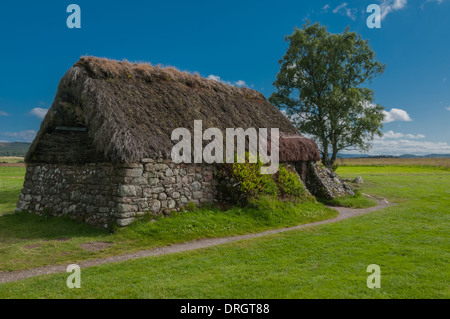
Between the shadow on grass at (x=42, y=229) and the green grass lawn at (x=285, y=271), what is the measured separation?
207cm

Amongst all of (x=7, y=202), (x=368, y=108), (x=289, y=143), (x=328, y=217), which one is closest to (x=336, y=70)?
(x=368, y=108)

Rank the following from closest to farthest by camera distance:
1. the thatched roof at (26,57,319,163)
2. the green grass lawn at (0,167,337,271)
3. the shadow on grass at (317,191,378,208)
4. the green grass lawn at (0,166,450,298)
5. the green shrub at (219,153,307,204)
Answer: the green grass lawn at (0,166,450,298) < the green grass lawn at (0,167,337,271) < the thatched roof at (26,57,319,163) < the green shrub at (219,153,307,204) < the shadow on grass at (317,191,378,208)

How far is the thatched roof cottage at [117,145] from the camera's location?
10594mm

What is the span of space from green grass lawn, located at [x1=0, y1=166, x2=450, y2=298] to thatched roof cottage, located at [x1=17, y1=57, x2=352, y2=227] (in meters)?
1.71

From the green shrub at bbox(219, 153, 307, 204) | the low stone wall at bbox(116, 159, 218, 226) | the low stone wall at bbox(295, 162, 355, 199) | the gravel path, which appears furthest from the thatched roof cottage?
the low stone wall at bbox(295, 162, 355, 199)

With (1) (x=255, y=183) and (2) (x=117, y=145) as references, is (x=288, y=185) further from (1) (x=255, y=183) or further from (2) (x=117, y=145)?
A: (2) (x=117, y=145)

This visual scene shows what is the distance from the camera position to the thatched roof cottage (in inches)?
417

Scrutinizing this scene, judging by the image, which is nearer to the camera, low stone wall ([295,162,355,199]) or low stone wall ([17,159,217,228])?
low stone wall ([17,159,217,228])

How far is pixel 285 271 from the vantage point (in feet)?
22.1

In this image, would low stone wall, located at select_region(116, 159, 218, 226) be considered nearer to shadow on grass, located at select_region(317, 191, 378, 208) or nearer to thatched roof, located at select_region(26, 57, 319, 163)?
thatched roof, located at select_region(26, 57, 319, 163)

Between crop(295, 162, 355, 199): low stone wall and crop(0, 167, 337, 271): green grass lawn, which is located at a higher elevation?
crop(295, 162, 355, 199): low stone wall

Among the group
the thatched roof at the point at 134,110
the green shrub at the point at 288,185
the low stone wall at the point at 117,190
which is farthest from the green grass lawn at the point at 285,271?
the green shrub at the point at 288,185

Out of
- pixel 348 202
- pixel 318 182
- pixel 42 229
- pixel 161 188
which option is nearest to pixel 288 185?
pixel 318 182

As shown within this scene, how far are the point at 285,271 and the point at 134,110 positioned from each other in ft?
27.7
